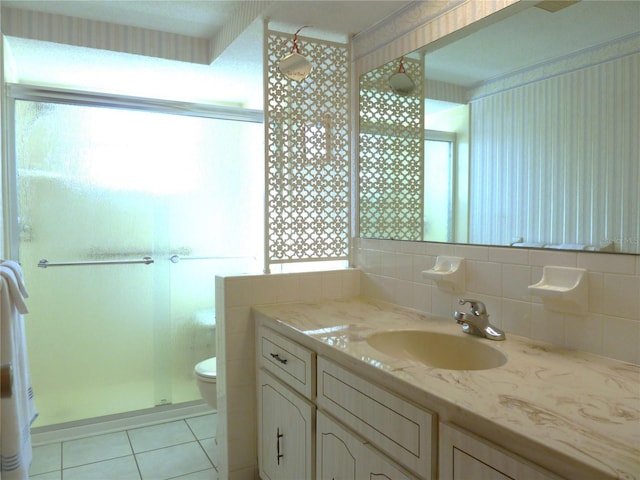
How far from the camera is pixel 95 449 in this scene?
250cm

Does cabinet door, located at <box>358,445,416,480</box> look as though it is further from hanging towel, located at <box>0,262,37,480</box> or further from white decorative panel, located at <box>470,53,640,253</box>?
hanging towel, located at <box>0,262,37,480</box>

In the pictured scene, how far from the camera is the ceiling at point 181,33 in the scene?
6.86 ft

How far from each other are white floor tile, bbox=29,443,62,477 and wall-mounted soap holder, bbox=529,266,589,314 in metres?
2.35

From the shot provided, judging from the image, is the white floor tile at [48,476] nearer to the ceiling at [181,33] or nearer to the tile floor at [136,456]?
the tile floor at [136,456]

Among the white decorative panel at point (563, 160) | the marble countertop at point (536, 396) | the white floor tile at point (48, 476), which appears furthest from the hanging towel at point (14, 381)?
the white decorative panel at point (563, 160)

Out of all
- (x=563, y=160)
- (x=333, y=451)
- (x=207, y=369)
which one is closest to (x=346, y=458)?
(x=333, y=451)

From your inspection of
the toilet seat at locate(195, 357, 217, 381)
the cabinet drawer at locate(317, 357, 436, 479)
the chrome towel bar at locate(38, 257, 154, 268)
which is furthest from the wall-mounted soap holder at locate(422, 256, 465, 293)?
the chrome towel bar at locate(38, 257, 154, 268)

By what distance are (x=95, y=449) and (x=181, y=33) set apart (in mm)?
2329

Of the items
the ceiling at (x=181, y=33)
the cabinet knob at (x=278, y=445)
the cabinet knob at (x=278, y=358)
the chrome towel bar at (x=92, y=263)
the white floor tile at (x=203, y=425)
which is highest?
the ceiling at (x=181, y=33)

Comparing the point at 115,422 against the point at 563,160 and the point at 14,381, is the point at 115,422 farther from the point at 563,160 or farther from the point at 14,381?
the point at 563,160

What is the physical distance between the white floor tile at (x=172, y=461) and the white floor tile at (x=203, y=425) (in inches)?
4.8

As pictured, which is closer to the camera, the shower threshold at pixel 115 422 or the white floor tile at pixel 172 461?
the white floor tile at pixel 172 461

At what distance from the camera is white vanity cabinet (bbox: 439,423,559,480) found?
856 mm

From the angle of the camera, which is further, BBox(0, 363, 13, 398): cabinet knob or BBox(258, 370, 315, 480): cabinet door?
BBox(258, 370, 315, 480): cabinet door
